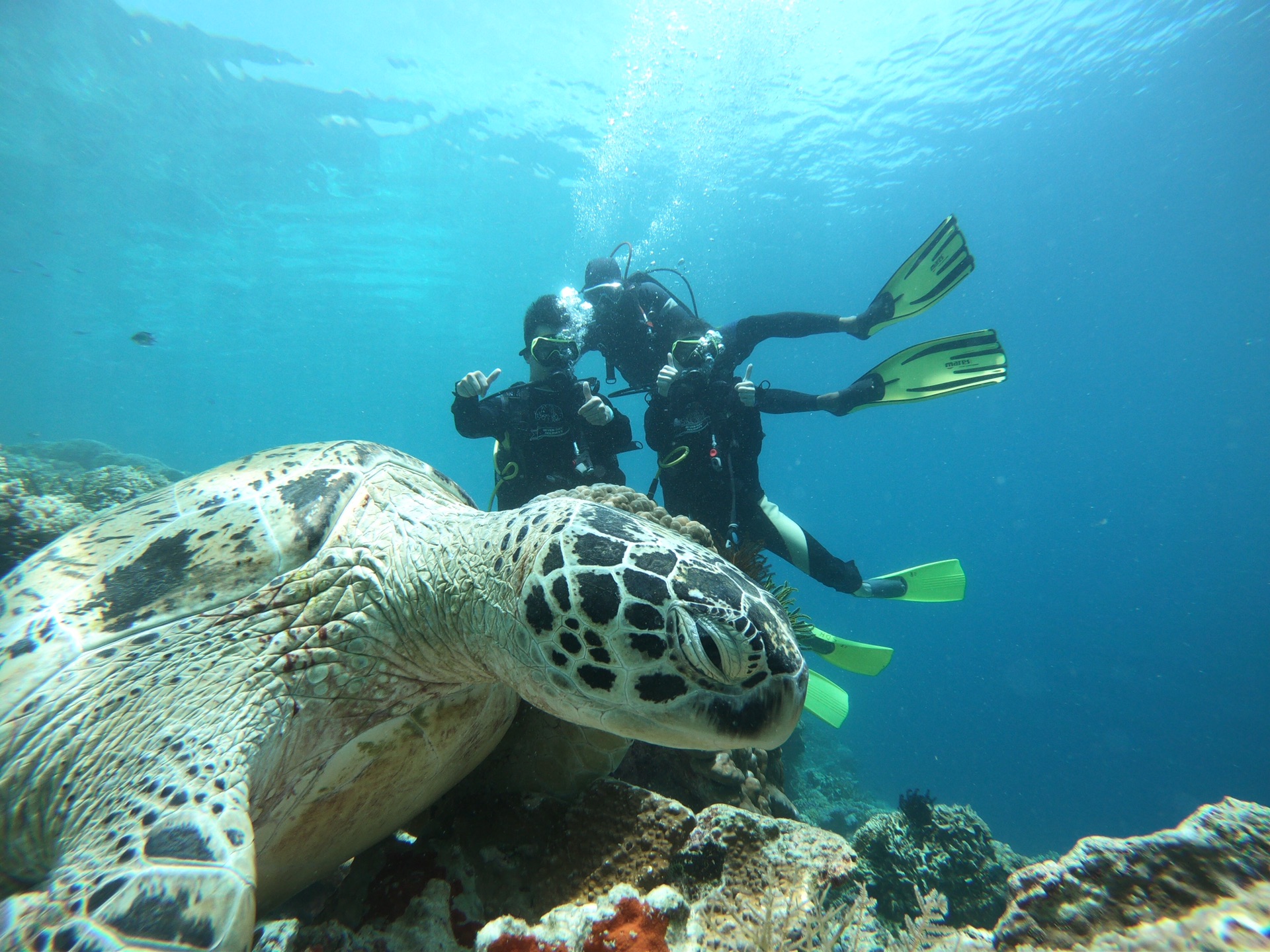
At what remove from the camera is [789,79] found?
55.6 ft

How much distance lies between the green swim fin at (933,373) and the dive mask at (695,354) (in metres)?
1.74

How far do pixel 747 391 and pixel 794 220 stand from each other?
83.3 ft

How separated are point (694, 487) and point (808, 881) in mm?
4001

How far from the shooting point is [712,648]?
124cm

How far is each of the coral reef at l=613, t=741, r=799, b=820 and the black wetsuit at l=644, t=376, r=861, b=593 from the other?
2.67m

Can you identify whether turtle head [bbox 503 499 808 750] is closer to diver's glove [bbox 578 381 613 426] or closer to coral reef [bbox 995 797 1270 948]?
coral reef [bbox 995 797 1270 948]

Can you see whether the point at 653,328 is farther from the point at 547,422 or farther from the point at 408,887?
the point at 408,887

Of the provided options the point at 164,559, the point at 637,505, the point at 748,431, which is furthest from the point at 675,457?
the point at 164,559

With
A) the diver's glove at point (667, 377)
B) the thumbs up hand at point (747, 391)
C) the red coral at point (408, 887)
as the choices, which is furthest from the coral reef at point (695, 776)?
the thumbs up hand at point (747, 391)

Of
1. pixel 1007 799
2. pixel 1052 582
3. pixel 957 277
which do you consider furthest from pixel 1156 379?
pixel 957 277

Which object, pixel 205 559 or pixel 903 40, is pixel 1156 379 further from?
pixel 205 559

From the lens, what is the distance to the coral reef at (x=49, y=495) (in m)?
3.63

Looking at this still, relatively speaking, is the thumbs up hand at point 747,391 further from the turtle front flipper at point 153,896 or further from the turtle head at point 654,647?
the turtle front flipper at point 153,896

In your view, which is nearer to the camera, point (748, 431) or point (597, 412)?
point (597, 412)
